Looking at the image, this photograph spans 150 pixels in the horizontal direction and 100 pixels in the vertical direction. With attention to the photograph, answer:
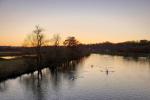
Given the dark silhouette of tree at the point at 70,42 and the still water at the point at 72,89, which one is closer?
the still water at the point at 72,89

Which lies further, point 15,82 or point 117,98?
point 15,82

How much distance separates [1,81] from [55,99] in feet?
36.0

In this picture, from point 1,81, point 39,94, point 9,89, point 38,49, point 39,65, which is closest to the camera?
point 39,94

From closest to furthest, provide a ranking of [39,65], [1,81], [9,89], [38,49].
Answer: [9,89] → [1,81] → [39,65] → [38,49]

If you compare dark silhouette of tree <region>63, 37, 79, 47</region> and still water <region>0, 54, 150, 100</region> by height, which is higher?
dark silhouette of tree <region>63, 37, 79, 47</region>

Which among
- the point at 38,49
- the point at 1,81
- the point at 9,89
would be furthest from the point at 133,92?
the point at 38,49

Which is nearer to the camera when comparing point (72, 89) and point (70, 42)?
point (72, 89)

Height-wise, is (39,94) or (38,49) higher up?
(38,49)

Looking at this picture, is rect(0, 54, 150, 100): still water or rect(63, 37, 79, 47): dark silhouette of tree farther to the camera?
rect(63, 37, 79, 47): dark silhouette of tree

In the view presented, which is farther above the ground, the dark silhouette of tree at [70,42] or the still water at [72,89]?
the dark silhouette of tree at [70,42]

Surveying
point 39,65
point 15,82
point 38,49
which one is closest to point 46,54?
point 38,49

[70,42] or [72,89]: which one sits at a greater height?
[70,42]

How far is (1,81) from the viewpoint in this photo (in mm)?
33812

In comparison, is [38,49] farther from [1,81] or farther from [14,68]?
[1,81]
